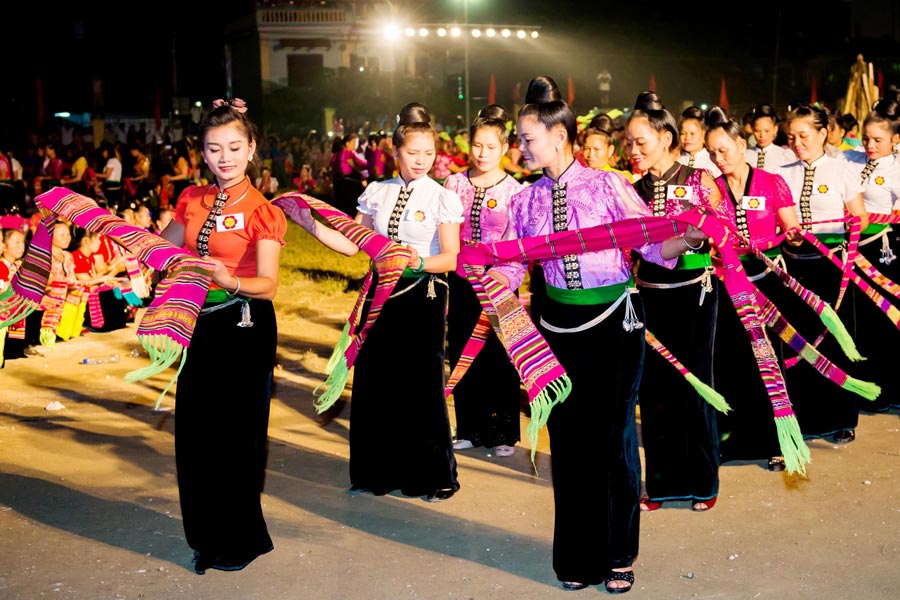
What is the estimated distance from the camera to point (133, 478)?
6430 mm

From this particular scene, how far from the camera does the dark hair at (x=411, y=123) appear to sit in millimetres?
6043

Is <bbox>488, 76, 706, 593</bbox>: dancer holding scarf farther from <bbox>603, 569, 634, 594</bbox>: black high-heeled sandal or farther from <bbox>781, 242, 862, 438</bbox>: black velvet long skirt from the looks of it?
<bbox>781, 242, 862, 438</bbox>: black velvet long skirt

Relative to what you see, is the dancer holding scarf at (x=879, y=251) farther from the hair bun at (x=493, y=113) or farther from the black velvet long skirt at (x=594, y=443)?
the black velvet long skirt at (x=594, y=443)

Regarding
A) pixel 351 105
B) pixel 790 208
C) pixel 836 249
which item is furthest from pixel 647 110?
pixel 351 105

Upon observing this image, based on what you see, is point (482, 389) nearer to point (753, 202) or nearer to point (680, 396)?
point (680, 396)

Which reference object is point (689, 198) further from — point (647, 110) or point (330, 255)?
point (330, 255)

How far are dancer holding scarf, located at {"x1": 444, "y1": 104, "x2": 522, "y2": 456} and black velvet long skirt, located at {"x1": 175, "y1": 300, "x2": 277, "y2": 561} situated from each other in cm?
207

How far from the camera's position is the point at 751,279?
21.6 ft

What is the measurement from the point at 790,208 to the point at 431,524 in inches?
102

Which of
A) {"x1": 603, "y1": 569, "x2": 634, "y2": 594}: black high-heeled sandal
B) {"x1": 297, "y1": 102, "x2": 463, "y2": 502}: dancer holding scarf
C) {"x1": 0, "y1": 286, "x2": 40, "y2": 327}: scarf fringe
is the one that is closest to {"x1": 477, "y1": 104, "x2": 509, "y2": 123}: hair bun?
{"x1": 297, "y1": 102, "x2": 463, "y2": 502}: dancer holding scarf

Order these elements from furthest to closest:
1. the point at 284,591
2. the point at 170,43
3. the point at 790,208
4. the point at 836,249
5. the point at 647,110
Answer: the point at 170,43
the point at 836,249
the point at 790,208
the point at 647,110
the point at 284,591

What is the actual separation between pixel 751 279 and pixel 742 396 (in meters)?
0.68

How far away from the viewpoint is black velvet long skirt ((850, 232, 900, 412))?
25.7ft

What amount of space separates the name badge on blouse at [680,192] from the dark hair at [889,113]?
102 inches
